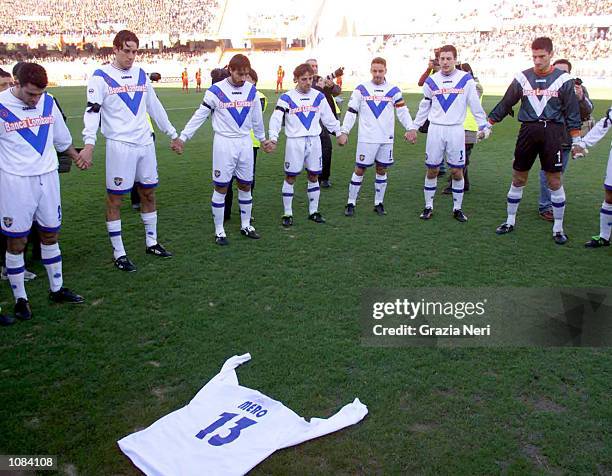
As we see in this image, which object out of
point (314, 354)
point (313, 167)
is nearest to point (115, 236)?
point (313, 167)

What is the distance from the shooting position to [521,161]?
7.12 m

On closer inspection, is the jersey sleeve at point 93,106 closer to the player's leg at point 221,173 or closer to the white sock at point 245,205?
the player's leg at point 221,173

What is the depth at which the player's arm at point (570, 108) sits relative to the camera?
6.62m

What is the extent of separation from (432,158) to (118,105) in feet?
14.4

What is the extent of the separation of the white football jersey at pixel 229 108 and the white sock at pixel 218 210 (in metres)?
0.81

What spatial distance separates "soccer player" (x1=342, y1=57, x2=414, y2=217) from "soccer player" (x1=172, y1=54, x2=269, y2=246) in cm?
173

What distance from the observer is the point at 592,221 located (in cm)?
794

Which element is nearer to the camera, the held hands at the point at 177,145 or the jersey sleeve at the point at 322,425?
the jersey sleeve at the point at 322,425

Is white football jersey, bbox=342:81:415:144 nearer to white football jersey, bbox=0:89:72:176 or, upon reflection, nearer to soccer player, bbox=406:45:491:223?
soccer player, bbox=406:45:491:223

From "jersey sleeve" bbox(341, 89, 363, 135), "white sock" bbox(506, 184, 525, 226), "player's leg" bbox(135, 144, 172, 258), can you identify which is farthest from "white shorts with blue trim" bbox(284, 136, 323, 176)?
"white sock" bbox(506, 184, 525, 226)

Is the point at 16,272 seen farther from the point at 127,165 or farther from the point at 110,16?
the point at 110,16

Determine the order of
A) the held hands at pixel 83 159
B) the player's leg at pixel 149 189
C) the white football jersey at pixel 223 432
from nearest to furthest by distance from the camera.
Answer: the white football jersey at pixel 223 432 → the held hands at pixel 83 159 → the player's leg at pixel 149 189

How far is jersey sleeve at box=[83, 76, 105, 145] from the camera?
564 centimetres

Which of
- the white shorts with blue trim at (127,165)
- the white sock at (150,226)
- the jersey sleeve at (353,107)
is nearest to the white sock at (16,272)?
the white shorts with blue trim at (127,165)
